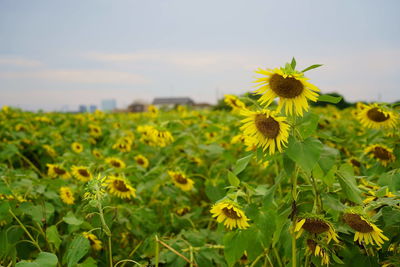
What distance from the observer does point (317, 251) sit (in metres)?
0.88

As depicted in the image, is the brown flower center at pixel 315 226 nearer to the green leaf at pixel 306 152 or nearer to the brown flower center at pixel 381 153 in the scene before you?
the green leaf at pixel 306 152

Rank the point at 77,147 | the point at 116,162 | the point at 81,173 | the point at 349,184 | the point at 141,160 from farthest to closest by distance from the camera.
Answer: the point at 77,147, the point at 141,160, the point at 116,162, the point at 81,173, the point at 349,184

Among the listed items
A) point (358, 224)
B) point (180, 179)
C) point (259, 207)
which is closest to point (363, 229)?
point (358, 224)

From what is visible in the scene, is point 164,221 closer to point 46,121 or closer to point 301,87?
point 301,87

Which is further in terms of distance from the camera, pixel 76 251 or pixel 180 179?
pixel 180 179

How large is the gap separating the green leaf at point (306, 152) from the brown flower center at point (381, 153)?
2.82 ft

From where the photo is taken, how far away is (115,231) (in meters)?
1.55

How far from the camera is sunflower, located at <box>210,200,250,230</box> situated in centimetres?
103

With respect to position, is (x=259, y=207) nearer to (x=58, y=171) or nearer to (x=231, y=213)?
(x=231, y=213)

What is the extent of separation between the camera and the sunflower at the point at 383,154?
59.7 inches

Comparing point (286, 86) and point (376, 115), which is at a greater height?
point (286, 86)

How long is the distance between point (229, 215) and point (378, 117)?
3.08 ft

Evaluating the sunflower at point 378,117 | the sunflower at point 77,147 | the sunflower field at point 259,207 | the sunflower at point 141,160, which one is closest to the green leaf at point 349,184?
the sunflower field at point 259,207

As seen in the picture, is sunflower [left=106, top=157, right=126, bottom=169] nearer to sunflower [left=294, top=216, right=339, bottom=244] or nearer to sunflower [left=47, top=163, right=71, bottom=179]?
sunflower [left=47, top=163, right=71, bottom=179]
